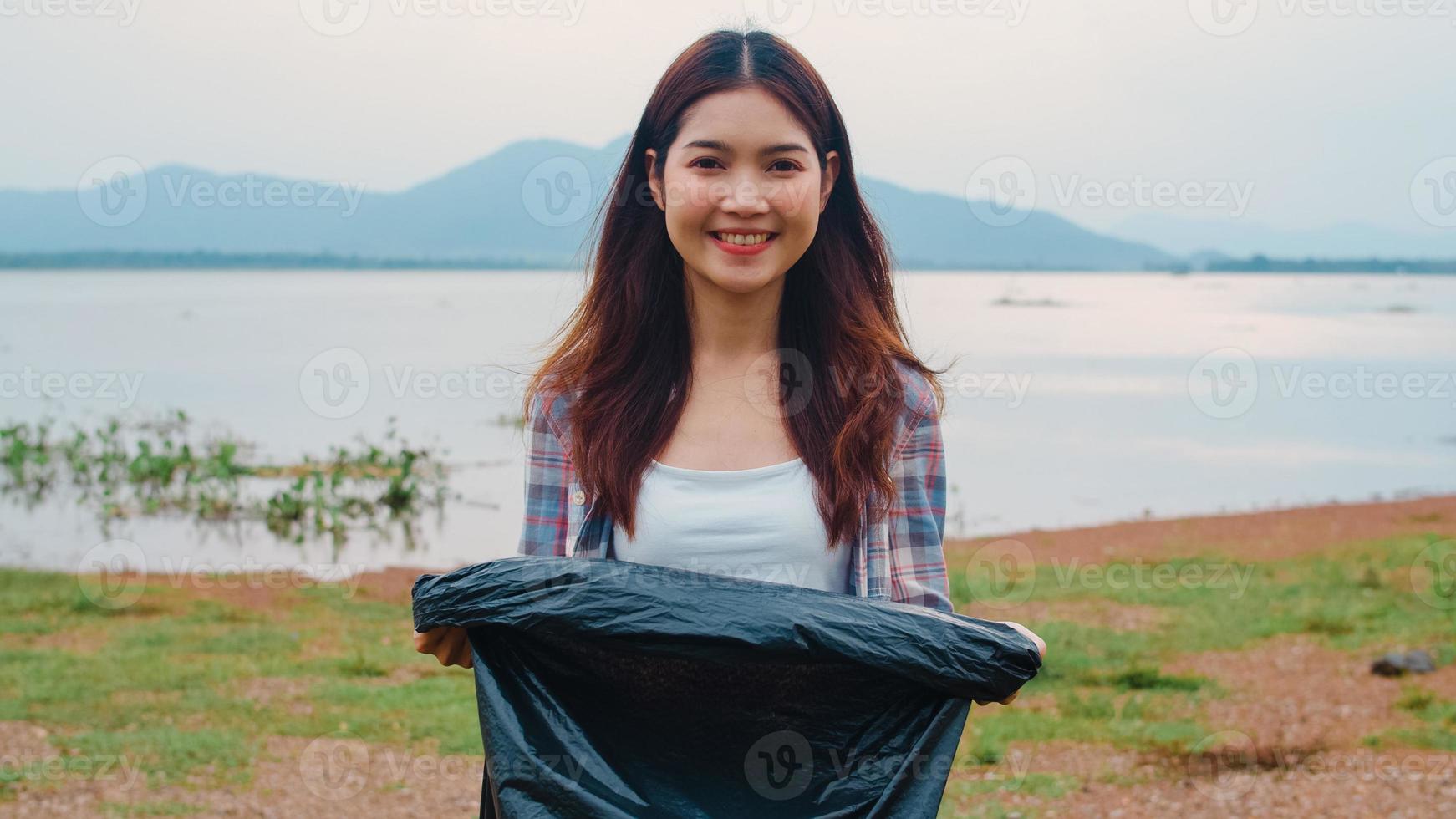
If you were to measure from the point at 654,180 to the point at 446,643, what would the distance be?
0.89 meters

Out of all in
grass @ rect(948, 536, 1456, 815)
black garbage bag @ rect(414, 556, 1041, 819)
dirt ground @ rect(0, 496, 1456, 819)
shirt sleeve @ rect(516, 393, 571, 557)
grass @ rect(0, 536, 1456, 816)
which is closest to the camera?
black garbage bag @ rect(414, 556, 1041, 819)

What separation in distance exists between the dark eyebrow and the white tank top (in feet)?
1.73

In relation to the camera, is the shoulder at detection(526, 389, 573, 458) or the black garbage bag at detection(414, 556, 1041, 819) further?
the shoulder at detection(526, 389, 573, 458)

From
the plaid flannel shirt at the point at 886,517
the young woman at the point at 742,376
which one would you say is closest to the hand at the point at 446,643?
the young woman at the point at 742,376

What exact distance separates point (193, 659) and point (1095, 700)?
4846mm

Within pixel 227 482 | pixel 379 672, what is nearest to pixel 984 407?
pixel 227 482

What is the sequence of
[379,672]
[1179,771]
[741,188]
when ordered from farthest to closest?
[379,672], [1179,771], [741,188]

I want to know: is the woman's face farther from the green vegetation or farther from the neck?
the green vegetation

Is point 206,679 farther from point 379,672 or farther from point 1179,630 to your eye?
point 1179,630

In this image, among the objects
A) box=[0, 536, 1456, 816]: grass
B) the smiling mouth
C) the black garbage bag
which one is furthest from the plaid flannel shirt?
box=[0, 536, 1456, 816]: grass

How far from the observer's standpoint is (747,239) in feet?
7.04

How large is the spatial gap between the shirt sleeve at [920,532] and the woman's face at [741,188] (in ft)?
1.32

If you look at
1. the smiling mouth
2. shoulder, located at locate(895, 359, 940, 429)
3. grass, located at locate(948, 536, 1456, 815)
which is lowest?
grass, located at locate(948, 536, 1456, 815)

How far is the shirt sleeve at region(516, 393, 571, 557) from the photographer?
7.46 feet
